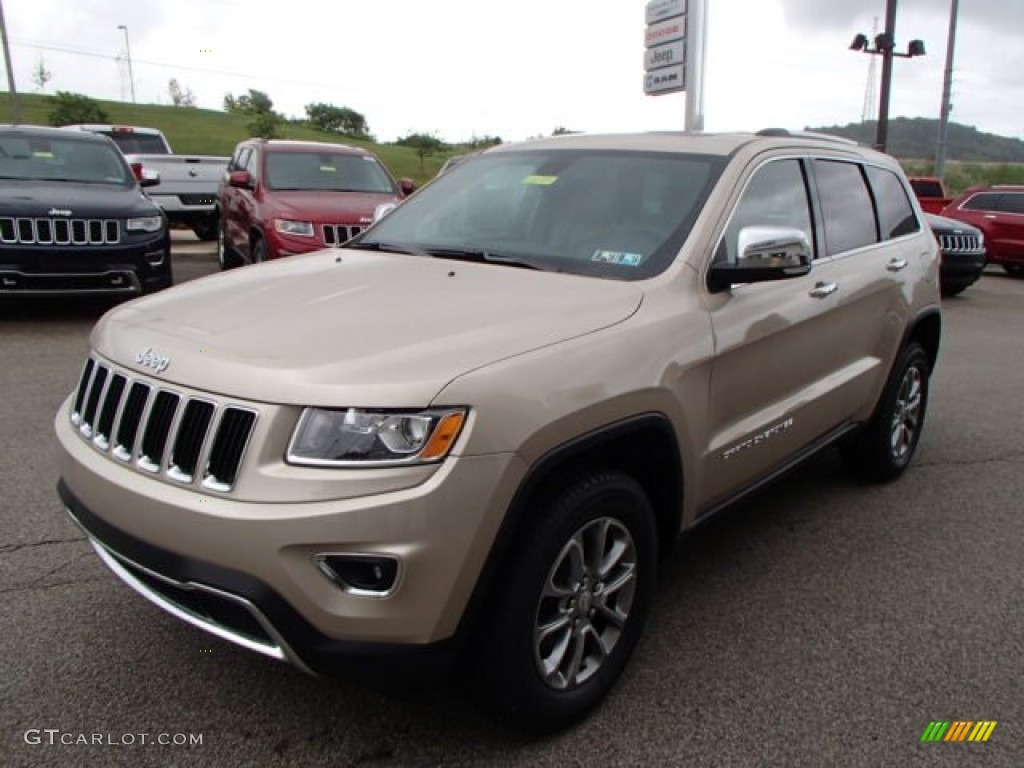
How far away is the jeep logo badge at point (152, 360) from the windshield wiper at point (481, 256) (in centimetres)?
123

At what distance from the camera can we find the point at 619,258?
309cm

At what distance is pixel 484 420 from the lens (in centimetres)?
219

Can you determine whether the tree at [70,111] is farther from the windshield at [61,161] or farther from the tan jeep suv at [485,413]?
the tan jeep suv at [485,413]

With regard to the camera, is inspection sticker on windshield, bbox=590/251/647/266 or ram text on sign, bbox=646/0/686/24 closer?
inspection sticker on windshield, bbox=590/251/647/266

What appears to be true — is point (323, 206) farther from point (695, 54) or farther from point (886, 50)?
point (886, 50)

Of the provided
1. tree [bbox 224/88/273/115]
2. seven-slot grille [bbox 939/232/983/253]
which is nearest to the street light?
seven-slot grille [bbox 939/232/983/253]

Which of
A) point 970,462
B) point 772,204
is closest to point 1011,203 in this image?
point 970,462

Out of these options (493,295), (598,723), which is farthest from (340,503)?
(598,723)

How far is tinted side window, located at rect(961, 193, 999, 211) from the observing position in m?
16.1

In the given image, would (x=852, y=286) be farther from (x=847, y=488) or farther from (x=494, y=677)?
(x=494, y=677)

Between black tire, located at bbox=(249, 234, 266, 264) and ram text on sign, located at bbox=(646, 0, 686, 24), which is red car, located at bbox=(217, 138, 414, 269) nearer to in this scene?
black tire, located at bbox=(249, 234, 266, 264)

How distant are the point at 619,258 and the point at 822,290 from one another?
1.12 m

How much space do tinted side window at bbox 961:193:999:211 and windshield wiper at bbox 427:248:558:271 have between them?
15702mm

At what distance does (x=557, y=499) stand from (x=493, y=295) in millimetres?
720
